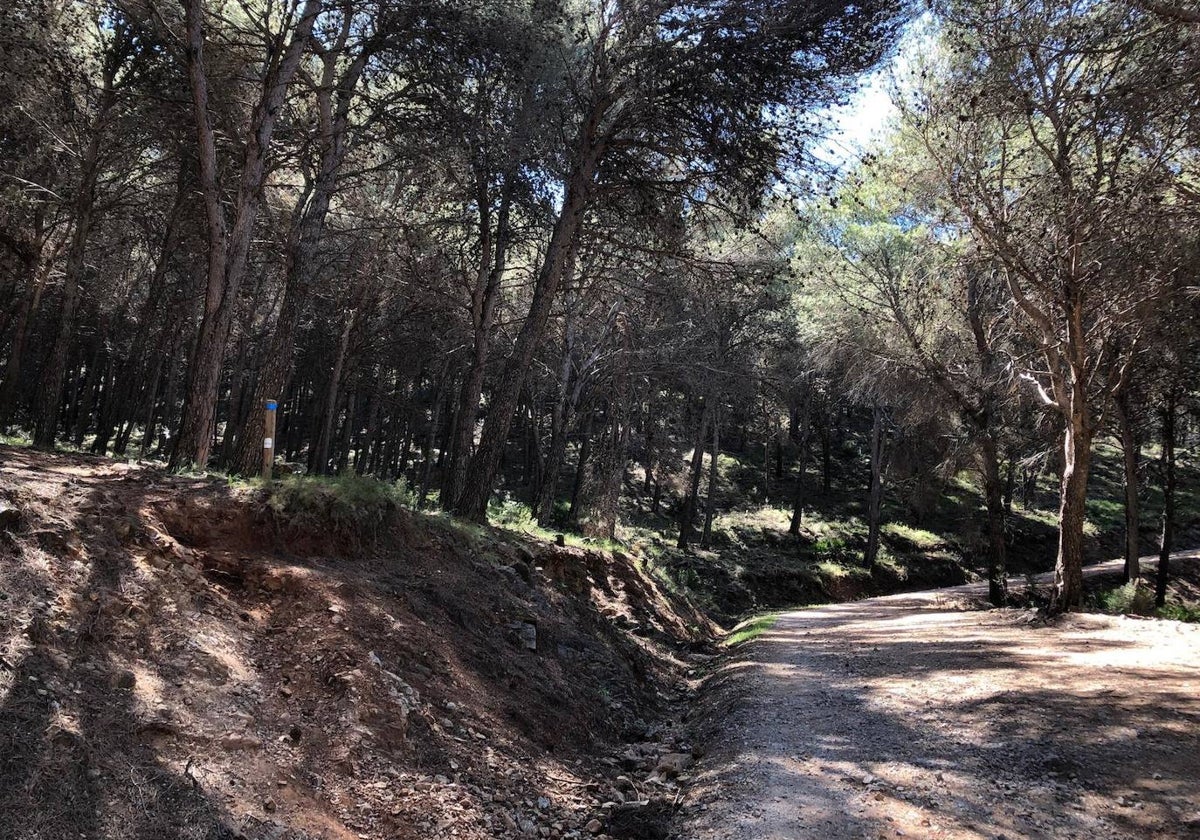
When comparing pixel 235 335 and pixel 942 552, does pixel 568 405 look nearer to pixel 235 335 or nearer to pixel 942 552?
pixel 235 335

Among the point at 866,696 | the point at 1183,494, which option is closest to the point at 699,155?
the point at 866,696

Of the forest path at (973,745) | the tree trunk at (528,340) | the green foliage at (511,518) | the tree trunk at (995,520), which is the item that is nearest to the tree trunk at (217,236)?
the tree trunk at (528,340)

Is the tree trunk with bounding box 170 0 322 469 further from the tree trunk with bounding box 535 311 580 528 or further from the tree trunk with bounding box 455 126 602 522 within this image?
the tree trunk with bounding box 535 311 580 528

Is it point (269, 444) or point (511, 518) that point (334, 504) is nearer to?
point (269, 444)

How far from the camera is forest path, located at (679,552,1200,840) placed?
4.27m

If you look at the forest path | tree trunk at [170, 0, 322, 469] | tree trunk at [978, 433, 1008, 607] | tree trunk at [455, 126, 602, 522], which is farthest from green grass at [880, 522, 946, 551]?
tree trunk at [170, 0, 322, 469]

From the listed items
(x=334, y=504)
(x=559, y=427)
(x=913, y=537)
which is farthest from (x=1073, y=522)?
(x=913, y=537)

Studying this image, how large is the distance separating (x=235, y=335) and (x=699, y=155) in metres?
17.6

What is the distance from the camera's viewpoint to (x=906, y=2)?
9703 millimetres

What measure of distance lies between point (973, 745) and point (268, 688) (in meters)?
5.00

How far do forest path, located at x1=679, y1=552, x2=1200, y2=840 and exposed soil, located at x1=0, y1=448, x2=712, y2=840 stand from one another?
87 centimetres

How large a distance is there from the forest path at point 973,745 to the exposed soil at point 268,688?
2.85 feet

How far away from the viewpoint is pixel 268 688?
4.58m

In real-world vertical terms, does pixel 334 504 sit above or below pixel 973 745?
above
